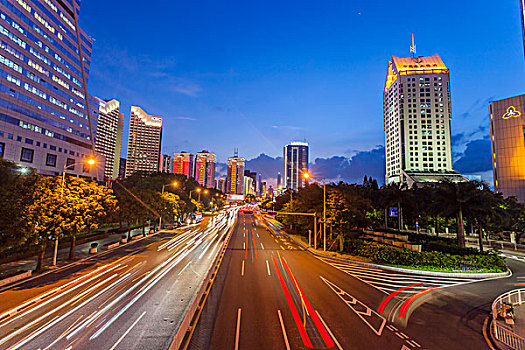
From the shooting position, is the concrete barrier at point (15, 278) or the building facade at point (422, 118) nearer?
the concrete barrier at point (15, 278)

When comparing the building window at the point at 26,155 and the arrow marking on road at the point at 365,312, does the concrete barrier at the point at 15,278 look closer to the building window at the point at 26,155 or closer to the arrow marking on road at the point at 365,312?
the arrow marking on road at the point at 365,312

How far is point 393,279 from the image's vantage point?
22406 mm

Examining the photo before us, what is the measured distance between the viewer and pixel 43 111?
74312 mm

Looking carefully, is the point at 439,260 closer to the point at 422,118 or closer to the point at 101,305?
the point at 101,305

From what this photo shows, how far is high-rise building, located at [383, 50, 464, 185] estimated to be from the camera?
138 meters

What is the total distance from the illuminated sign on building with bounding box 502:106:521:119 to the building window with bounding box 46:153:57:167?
141214mm

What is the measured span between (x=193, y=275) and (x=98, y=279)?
23.6 feet

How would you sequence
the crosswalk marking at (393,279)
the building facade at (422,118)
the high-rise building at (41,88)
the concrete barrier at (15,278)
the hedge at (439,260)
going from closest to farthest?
the concrete barrier at (15,278) → the crosswalk marking at (393,279) → the hedge at (439,260) → the high-rise building at (41,88) → the building facade at (422,118)

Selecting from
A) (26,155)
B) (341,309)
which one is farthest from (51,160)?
(341,309)

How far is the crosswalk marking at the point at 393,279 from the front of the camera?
20.0 meters

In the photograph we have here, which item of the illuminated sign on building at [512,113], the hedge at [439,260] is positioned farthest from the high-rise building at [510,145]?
the hedge at [439,260]

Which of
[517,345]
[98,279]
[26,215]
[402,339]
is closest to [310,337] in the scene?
[402,339]

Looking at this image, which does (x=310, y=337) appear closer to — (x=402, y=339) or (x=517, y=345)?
(x=402, y=339)

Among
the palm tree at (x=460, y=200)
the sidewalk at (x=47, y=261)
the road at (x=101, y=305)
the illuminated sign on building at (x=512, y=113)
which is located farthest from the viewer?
the illuminated sign on building at (x=512, y=113)
